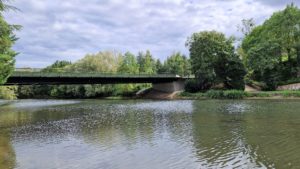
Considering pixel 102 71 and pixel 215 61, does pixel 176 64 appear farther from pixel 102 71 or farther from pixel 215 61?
pixel 215 61

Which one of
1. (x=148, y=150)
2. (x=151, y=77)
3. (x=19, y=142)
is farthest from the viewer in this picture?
(x=151, y=77)

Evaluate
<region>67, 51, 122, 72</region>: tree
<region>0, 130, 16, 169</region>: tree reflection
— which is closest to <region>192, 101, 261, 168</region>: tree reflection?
<region>0, 130, 16, 169</region>: tree reflection

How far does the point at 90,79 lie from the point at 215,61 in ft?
93.0

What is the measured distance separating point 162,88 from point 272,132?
70.7 meters

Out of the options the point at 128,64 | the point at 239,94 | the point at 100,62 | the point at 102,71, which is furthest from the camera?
the point at 128,64

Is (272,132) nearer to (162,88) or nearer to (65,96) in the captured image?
(162,88)

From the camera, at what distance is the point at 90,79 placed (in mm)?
71938

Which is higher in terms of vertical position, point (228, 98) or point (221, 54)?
point (221, 54)

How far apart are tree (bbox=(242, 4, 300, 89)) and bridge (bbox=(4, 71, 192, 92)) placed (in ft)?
66.5

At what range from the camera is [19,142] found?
2084cm

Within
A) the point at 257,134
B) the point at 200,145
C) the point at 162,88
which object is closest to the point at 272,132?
the point at 257,134

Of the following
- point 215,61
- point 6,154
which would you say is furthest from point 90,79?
point 6,154

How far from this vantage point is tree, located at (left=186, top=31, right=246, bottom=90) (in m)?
75.2

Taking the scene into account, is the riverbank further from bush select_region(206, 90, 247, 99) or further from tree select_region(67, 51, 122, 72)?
tree select_region(67, 51, 122, 72)
